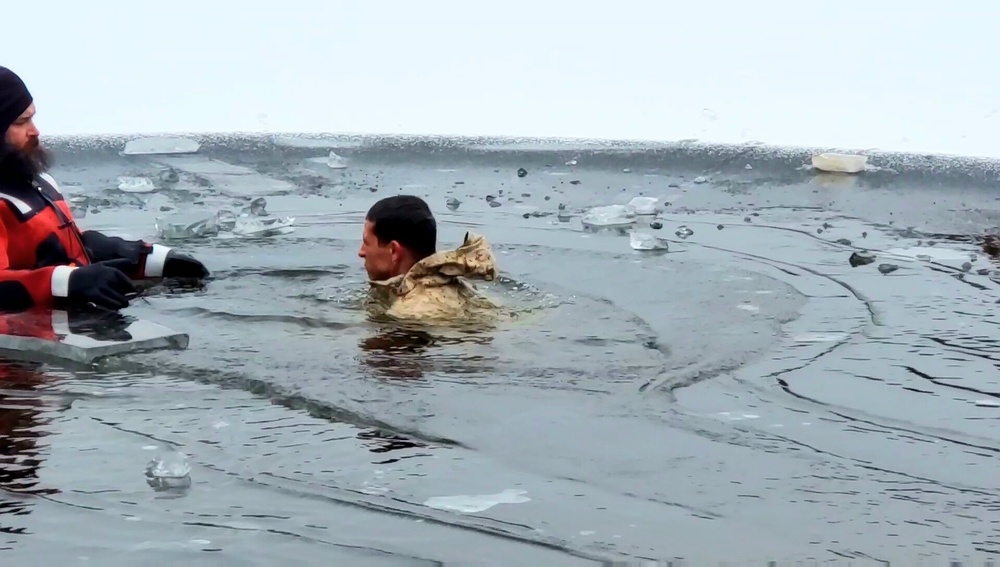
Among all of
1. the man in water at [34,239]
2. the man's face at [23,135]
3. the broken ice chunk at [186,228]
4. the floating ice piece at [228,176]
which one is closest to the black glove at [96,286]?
the man in water at [34,239]

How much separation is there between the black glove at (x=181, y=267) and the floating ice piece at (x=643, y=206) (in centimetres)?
287

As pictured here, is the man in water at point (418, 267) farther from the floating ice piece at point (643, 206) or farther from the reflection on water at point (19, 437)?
the floating ice piece at point (643, 206)

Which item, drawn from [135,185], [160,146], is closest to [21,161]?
[135,185]

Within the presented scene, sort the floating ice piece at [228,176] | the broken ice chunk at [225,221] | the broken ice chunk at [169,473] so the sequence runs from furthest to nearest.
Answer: the floating ice piece at [228,176] < the broken ice chunk at [225,221] < the broken ice chunk at [169,473]

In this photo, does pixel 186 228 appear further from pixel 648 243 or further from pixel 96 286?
pixel 648 243

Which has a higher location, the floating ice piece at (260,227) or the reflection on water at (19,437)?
the floating ice piece at (260,227)

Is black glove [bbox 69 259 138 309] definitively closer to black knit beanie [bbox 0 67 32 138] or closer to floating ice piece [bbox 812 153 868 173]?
black knit beanie [bbox 0 67 32 138]

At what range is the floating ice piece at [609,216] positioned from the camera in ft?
24.5

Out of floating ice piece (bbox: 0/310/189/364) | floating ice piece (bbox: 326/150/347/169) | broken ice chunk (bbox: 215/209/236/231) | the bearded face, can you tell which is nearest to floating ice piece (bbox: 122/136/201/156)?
floating ice piece (bbox: 326/150/347/169)

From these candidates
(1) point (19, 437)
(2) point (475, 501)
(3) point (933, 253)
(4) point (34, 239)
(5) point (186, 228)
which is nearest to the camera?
(2) point (475, 501)

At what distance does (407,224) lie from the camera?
5.43m

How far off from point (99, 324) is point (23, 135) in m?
1.00

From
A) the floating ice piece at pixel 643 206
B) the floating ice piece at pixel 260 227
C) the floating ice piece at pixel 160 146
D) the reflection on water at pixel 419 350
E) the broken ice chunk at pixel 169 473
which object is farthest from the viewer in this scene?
the floating ice piece at pixel 160 146

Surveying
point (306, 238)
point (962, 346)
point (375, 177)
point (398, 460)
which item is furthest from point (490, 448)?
point (375, 177)
